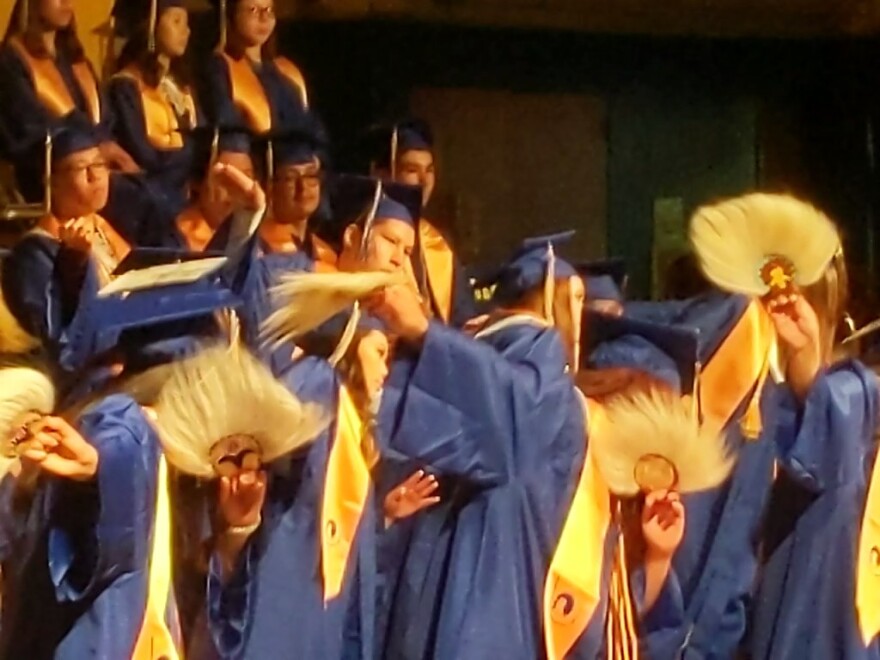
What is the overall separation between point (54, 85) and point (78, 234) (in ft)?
1.52

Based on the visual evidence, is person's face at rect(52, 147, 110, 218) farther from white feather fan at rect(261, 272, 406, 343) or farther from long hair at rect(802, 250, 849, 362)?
long hair at rect(802, 250, 849, 362)

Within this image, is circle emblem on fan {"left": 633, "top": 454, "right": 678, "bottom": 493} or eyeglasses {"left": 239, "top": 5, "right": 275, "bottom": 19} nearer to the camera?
circle emblem on fan {"left": 633, "top": 454, "right": 678, "bottom": 493}

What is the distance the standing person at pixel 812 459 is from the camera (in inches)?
76.5

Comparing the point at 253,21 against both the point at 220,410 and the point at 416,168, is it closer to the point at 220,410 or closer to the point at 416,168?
the point at 416,168

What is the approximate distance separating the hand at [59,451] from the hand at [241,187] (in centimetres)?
32

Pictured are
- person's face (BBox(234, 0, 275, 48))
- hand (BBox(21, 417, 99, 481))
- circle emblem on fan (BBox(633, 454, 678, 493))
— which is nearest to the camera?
hand (BBox(21, 417, 99, 481))

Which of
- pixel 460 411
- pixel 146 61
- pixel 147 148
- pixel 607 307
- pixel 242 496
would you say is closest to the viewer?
pixel 242 496

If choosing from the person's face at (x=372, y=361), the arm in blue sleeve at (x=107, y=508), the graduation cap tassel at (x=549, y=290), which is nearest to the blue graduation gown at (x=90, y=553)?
the arm in blue sleeve at (x=107, y=508)

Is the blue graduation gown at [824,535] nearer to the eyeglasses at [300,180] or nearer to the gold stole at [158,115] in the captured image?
the eyeglasses at [300,180]

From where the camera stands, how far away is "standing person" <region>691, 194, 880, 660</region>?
6.38 ft

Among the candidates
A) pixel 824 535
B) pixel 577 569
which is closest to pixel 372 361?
pixel 577 569

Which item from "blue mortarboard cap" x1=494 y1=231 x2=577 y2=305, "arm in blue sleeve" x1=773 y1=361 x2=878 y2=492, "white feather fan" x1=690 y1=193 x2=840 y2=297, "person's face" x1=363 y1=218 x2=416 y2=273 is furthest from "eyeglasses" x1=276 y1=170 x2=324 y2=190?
"arm in blue sleeve" x1=773 y1=361 x2=878 y2=492

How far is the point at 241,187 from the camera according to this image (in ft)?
5.97

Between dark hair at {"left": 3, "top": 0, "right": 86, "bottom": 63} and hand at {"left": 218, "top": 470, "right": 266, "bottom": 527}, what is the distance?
692mm
